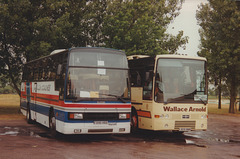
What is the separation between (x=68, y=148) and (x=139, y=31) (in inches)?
791

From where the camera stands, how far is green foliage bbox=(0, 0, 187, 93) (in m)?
25.8

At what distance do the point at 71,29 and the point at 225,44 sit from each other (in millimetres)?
14637

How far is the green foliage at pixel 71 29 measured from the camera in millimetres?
25766

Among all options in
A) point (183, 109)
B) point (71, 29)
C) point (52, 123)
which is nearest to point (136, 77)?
point (183, 109)

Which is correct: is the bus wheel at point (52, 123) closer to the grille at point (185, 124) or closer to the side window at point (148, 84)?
the side window at point (148, 84)

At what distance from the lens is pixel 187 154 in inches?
433

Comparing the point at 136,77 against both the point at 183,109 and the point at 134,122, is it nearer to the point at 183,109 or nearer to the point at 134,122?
the point at 134,122

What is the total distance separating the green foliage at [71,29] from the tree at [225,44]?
3.10 metres

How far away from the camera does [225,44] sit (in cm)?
3503

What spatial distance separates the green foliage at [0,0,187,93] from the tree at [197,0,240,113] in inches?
122

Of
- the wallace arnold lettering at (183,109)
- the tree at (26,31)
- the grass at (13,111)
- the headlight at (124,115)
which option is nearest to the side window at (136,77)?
the wallace arnold lettering at (183,109)

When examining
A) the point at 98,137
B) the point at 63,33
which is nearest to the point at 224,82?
the point at 63,33

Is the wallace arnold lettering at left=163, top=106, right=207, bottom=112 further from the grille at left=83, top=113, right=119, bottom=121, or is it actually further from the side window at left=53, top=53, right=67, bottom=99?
the side window at left=53, top=53, right=67, bottom=99

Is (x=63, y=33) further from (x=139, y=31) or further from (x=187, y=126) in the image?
(x=187, y=126)
